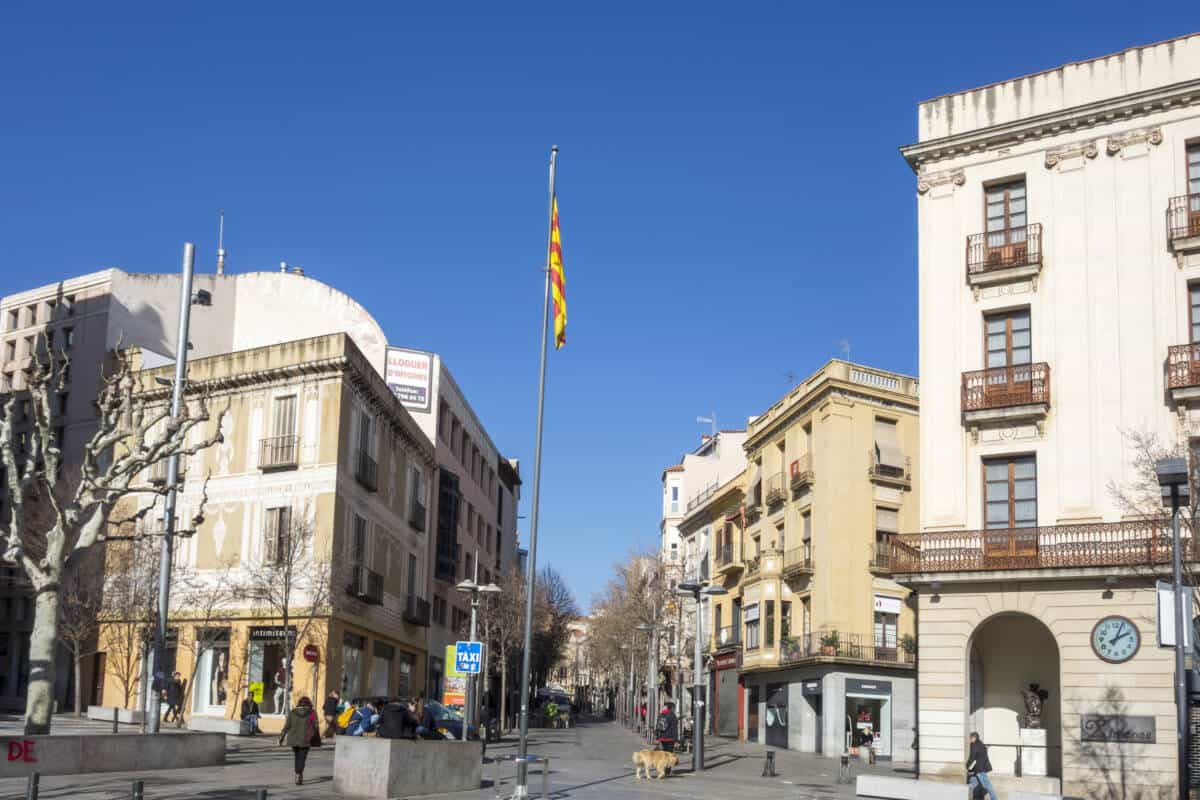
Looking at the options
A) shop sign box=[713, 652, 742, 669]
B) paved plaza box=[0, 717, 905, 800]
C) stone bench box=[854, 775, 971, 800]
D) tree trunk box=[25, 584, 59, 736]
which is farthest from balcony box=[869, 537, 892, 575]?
tree trunk box=[25, 584, 59, 736]

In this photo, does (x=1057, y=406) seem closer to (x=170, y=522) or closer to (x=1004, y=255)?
(x=1004, y=255)

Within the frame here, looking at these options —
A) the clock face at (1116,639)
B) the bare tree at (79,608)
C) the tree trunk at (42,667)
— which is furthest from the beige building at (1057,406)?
the bare tree at (79,608)

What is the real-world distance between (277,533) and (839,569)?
19772 millimetres

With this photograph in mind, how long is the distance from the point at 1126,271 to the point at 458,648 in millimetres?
18283

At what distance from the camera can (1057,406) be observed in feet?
100.0

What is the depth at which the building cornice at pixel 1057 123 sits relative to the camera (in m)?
30.1

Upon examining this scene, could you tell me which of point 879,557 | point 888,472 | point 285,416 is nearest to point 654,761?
point 285,416

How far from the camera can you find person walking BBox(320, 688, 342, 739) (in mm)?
38312

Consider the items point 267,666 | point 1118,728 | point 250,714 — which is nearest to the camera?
point 1118,728

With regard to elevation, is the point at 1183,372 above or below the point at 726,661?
above

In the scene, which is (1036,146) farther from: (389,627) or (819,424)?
(389,627)

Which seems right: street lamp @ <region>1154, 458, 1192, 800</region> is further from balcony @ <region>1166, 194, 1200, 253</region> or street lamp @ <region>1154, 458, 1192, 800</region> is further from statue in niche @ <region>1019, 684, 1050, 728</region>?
balcony @ <region>1166, 194, 1200, 253</region>

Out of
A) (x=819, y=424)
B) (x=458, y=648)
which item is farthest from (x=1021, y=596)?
(x=819, y=424)

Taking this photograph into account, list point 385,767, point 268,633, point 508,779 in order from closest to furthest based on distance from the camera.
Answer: point 385,767
point 508,779
point 268,633
